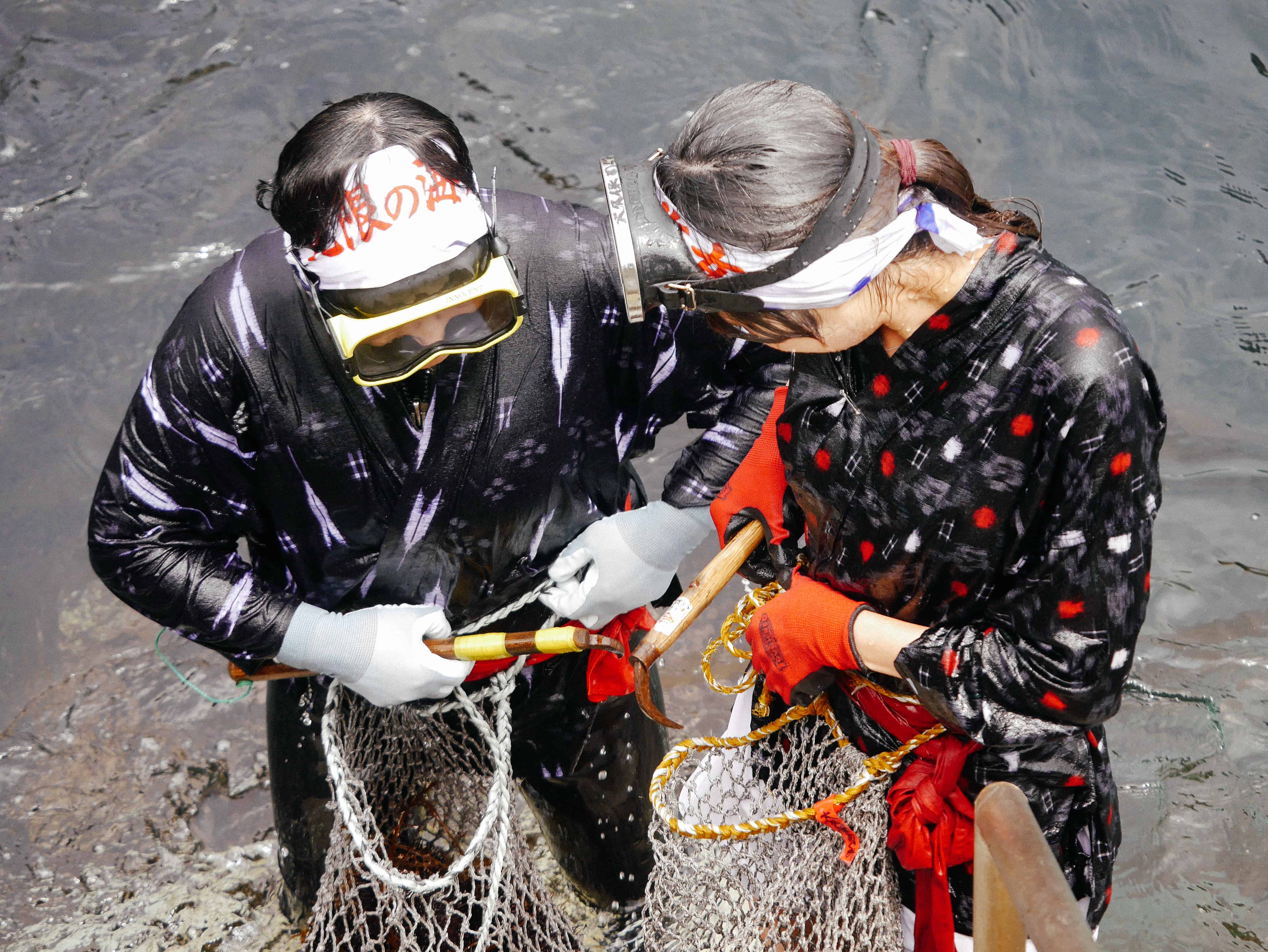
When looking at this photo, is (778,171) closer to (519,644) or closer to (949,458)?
(949,458)

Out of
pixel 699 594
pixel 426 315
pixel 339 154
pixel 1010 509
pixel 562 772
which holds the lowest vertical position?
pixel 562 772

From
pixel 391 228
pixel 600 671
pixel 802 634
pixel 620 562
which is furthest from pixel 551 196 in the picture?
pixel 802 634

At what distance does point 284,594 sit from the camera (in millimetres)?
2793

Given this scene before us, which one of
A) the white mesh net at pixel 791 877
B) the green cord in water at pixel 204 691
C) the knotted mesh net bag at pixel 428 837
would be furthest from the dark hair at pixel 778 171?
the green cord in water at pixel 204 691

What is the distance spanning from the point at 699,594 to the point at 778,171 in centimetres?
108

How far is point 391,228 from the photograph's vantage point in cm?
215

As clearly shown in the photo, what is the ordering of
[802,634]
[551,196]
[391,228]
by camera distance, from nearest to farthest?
1. [391,228]
2. [802,634]
3. [551,196]

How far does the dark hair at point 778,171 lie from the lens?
5.76 feet

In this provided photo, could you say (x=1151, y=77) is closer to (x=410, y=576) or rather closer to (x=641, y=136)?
(x=641, y=136)

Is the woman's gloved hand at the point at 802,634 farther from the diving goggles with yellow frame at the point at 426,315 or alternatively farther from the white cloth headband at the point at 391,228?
the white cloth headband at the point at 391,228

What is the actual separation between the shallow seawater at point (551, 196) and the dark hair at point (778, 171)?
2814 millimetres

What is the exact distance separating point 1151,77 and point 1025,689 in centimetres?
491

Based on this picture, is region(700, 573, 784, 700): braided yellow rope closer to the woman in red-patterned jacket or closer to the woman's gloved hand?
the woman's gloved hand

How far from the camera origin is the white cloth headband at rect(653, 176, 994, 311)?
1.81m
